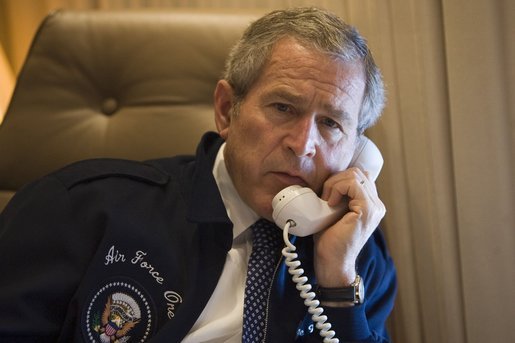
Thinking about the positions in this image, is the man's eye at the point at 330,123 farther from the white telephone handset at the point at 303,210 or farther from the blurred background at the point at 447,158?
the blurred background at the point at 447,158

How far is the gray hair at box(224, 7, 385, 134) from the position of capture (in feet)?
3.34

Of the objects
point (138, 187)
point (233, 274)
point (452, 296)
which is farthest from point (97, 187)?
point (452, 296)

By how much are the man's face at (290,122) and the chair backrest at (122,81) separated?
1.28ft

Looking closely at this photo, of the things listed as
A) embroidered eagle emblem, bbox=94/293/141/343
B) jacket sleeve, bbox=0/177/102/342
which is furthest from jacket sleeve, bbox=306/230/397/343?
jacket sleeve, bbox=0/177/102/342

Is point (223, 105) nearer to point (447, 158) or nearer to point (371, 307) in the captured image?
point (371, 307)

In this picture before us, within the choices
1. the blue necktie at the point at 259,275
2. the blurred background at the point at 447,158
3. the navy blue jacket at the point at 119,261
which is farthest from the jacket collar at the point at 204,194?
the blurred background at the point at 447,158

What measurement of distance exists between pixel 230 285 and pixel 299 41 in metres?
0.50

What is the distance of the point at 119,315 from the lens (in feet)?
3.11

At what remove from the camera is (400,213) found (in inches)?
59.5

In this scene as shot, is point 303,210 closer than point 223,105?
Yes

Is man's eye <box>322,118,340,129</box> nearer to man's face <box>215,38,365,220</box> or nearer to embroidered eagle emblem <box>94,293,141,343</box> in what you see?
man's face <box>215,38,365,220</box>

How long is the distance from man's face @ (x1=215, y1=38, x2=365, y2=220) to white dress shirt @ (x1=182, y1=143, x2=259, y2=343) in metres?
0.06

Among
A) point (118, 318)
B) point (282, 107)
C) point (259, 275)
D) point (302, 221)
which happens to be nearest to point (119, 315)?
point (118, 318)

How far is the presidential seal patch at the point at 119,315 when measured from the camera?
0.93 m
